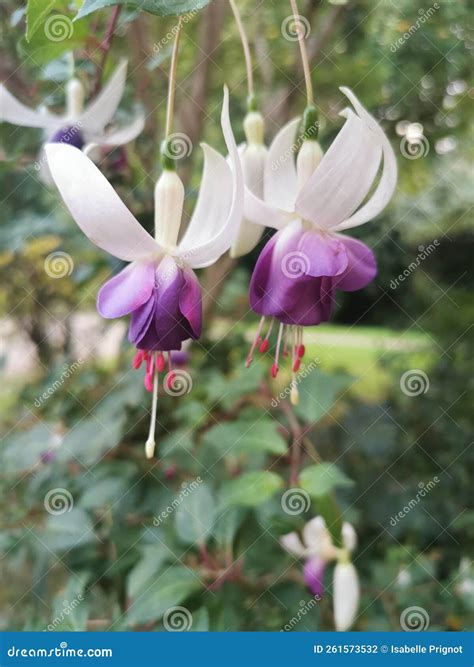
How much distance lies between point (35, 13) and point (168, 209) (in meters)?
0.18

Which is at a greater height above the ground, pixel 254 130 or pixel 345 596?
pixel 254 130

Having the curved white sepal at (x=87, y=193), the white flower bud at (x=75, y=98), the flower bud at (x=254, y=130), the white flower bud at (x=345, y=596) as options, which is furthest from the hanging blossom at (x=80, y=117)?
the white flower bud at (x=345, y=596)

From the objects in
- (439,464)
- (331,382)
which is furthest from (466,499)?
(331,382)

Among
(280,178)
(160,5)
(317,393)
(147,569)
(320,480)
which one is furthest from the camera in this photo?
(317,393)

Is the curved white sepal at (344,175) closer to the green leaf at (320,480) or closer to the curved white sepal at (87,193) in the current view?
the curved white sepal at (87,193)

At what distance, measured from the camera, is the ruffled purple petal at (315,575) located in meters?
0.94

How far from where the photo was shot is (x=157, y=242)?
53 cm

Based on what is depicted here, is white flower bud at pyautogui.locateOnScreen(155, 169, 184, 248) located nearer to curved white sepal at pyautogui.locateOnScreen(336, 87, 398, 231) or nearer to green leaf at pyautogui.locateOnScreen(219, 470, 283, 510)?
curved white sepal at pyautogui.locateOnScreen(336, 87, 398, 231)

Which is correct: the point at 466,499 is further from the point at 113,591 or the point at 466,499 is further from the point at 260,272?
the point at 260,272

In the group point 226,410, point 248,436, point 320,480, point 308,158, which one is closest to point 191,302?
point 308,158

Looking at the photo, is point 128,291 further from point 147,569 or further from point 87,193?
point 147,569

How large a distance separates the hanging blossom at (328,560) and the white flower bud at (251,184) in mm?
411

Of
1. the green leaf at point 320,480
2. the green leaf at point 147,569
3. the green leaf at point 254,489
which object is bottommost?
the green leaf at point 147,569

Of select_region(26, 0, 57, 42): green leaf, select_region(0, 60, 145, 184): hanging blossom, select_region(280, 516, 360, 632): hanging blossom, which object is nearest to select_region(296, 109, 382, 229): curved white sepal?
select_region(26, 0, 57, 42): green leaf
